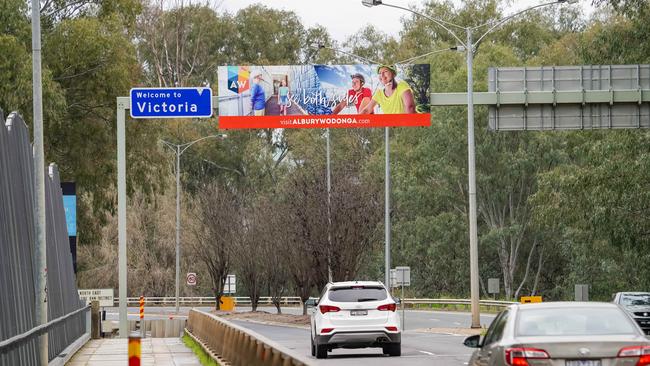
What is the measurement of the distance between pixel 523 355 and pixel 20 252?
12.1 metres

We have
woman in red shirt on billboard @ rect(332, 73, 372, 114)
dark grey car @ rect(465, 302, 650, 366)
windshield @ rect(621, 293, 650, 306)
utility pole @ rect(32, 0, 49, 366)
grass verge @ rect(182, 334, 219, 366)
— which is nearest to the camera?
dark grey car @ rect(465, 302, 650, 366)

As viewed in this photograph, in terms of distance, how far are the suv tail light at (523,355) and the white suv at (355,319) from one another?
51.3 ft

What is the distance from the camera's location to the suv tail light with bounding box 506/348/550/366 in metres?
13.4

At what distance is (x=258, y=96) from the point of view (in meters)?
44.2

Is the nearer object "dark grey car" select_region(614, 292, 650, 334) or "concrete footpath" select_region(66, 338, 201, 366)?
"concrete footpath" select_region(66, 338, 201, 366)

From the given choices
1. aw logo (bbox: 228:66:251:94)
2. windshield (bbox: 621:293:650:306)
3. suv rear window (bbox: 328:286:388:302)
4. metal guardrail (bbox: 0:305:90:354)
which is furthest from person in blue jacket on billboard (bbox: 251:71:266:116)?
metal guardrail (bbox: 0:305:90:354)

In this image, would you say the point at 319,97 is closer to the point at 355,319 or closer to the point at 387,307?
the point at 387,307

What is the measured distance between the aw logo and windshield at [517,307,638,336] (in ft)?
101

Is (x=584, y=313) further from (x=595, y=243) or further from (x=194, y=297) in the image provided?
(x=194, y=297)

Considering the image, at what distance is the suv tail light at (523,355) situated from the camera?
44.1 ft

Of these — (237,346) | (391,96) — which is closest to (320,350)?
(237,346)

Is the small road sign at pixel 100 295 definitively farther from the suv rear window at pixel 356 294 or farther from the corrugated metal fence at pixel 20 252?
the suv rear window at pixel 356 294

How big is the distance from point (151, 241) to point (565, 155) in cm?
2828

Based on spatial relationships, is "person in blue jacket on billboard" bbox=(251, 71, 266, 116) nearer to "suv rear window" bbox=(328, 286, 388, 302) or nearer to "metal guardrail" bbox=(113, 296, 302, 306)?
"suv rear window" bbox=(328, 286, 388, 302)
